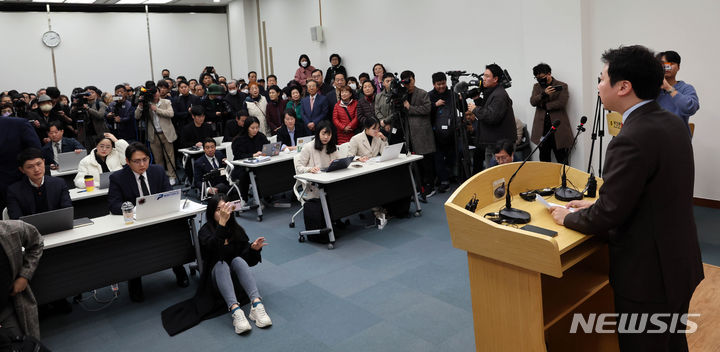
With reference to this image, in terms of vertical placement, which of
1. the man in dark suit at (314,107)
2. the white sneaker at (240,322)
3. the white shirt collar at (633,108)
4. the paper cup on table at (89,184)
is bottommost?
the white sneaker at (240,322)

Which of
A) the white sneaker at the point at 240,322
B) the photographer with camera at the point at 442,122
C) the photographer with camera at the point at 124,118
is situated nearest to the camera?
the white sneaker at the point at 240,322

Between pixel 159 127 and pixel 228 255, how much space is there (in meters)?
5.07

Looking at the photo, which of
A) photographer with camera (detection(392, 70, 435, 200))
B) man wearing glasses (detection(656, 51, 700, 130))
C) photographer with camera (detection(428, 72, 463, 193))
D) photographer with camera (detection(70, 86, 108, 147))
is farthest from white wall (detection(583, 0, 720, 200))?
photographer with camera (detection(70, 86, 108, 147))

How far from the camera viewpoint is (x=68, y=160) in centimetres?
575

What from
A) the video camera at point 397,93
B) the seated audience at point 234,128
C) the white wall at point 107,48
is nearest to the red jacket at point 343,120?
the video camera at point 397,93

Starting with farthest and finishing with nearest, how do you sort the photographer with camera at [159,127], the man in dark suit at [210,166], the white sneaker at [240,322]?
the photographer with camera at [159,127]
the man in dark suit at [210,166]
the white sneaker at [240,322]

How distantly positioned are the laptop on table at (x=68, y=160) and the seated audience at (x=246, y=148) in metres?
1.76

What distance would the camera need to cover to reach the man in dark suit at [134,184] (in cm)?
381

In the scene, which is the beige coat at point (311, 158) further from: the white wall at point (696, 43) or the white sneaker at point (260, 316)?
the white wall at point (696, 43)

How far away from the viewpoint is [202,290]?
11.6 feet

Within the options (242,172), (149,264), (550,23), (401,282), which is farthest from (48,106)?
(550,23)

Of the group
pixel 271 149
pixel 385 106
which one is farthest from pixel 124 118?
pixel 385 106

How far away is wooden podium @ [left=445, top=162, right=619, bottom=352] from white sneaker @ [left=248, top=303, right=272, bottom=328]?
5.09ft

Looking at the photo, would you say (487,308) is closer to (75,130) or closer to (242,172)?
(242,172)
